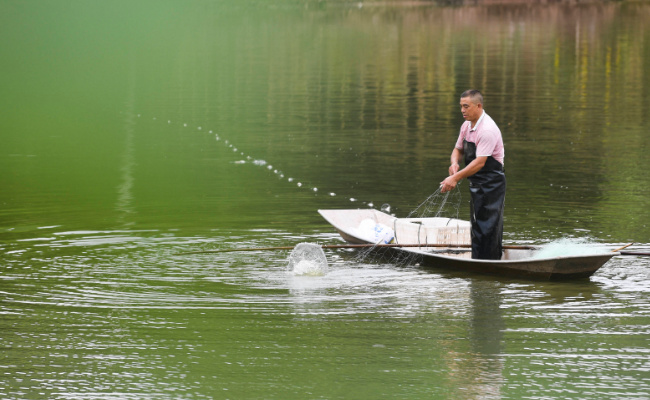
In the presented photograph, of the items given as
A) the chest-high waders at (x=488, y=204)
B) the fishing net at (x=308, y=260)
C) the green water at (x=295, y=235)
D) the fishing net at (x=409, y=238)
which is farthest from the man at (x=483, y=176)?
the fishing net at (x=308, y=260)

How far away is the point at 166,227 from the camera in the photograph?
1380 cm

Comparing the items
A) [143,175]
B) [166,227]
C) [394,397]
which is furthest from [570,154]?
[394,397]

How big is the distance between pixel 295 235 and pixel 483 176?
2.89m

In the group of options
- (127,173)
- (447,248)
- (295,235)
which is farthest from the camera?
(127,173)

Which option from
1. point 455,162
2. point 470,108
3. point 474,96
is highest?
point 474,96

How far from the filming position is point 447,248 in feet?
38.9

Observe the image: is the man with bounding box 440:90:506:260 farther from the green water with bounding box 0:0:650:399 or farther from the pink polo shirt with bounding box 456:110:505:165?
the green water with bounding box 0:0:650:399

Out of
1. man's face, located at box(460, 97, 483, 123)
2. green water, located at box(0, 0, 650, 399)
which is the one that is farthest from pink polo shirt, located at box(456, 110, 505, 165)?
green water, located at box(0, 0, 650, 399)

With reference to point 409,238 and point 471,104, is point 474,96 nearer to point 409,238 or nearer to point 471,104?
point 471,104

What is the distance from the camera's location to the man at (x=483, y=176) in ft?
35.5

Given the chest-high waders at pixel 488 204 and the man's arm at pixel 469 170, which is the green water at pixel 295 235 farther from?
the man's arm at pixel 469 170

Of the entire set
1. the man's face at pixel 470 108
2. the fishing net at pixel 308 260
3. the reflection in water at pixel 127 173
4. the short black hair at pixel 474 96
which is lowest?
the fishing net at pixel 308 260

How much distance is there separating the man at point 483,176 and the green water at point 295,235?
1.52ft

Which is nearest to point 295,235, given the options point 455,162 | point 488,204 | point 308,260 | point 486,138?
point 308,260
